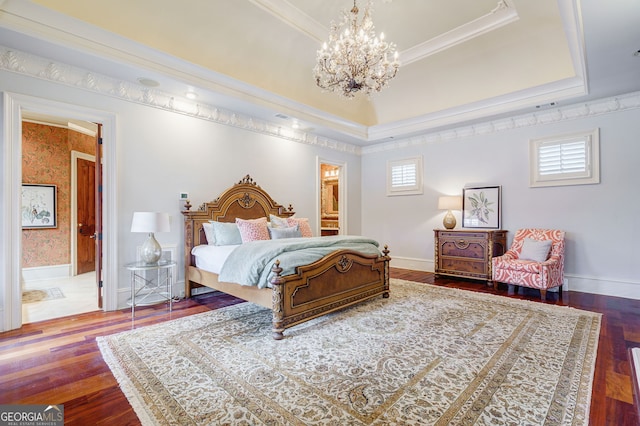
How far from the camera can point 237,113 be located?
5027 millimetres

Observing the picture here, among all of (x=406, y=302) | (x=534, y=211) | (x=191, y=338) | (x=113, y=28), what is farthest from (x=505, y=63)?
(x=191, y=338)

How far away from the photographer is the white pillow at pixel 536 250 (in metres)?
4.55

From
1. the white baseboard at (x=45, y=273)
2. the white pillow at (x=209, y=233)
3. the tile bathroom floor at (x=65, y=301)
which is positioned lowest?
the tile bathroom floor at (x=65, y=301)

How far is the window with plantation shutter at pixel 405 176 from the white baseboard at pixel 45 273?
6.71 metres

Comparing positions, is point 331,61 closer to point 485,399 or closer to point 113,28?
point 113,28

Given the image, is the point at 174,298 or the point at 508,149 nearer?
the point at 174,298

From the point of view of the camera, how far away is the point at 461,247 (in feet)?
17.6

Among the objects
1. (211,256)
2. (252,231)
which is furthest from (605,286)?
(211,256)

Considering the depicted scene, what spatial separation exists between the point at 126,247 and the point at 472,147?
5.94m

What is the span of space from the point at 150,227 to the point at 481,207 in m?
5.39

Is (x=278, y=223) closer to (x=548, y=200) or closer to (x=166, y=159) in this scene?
→ (x=166, y=159)

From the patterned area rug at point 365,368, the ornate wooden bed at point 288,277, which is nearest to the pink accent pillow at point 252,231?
the ornate wooden bed at point 288,277

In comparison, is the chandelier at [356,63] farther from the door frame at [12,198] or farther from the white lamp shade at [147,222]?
the door frame at [12,198]

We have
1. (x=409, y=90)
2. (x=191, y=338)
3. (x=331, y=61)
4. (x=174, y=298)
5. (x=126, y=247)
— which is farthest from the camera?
(x=409, y=90)
